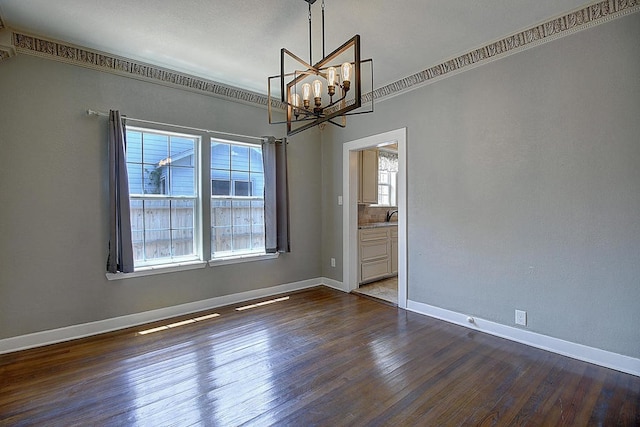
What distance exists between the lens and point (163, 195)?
3.56 m

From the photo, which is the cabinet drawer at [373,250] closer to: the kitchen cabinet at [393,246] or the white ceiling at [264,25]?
the kitchen cabinet at [393,246]

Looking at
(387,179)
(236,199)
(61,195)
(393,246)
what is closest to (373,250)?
(393,246)

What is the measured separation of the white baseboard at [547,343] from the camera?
91.8 inches

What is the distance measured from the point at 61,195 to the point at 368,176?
4.06 m

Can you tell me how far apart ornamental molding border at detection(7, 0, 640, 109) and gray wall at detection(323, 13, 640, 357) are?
7 cm

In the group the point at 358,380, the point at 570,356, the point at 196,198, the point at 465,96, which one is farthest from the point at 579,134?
the point at 196,198

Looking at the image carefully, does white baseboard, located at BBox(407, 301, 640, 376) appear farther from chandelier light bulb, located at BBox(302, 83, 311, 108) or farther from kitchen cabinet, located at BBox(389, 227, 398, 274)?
chandelier light bulb, located at BBox(302, 83, 311, 108)

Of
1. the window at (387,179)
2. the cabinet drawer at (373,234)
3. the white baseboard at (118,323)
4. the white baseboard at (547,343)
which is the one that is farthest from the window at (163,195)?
the window at (387,179)

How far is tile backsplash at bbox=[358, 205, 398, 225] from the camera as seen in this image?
222 inches

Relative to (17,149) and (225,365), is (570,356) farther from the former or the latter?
(17,149)

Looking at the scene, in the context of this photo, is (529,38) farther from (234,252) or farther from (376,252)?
(234,252)

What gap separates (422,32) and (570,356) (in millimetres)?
3074

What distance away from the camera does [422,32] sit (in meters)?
2.73

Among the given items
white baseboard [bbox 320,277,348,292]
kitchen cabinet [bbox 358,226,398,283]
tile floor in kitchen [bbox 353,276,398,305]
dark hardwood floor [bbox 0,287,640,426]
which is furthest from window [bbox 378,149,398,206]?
dark hardwood floor [bbox 0,287,640,426]
